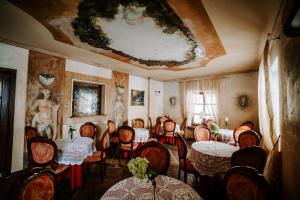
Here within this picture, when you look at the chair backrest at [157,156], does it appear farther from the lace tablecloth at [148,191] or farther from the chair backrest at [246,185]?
the chair backrest at [246,185]

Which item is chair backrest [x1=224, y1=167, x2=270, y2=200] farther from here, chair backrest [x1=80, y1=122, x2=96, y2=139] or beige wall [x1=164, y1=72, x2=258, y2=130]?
beige wall [x1=164, y1=72, x2=258, y2=130]

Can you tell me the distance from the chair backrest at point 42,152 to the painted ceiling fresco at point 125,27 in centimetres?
182

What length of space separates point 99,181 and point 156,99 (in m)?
5.05

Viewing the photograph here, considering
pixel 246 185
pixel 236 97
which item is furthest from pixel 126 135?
pixel 236 97

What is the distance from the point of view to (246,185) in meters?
1.23

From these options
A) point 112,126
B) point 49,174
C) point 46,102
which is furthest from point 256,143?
point 46,102

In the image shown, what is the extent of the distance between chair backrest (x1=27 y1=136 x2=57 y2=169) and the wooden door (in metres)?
1.31

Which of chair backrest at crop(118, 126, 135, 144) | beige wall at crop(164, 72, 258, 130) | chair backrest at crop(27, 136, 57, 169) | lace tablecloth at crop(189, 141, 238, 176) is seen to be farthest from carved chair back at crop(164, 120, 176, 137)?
chair backrest at crop(27, 136, 57, 169)

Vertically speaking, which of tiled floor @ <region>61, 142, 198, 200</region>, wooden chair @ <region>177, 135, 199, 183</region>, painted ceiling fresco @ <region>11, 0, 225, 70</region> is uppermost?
painted ceiling fresco @ <region>11, 0, 225, 70</region>

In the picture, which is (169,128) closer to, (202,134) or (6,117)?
(202,134)

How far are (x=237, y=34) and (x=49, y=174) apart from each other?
3253mm

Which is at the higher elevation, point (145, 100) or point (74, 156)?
point (145, 100)

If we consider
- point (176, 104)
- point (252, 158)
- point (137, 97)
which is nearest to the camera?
point (252, 158)

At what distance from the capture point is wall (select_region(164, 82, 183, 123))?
24.1 ft
